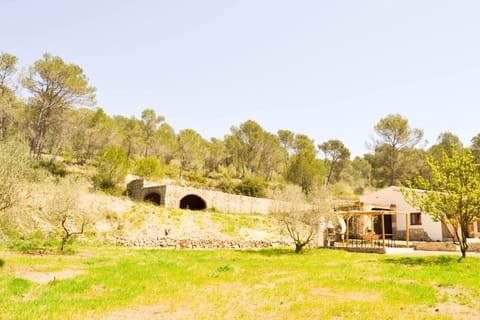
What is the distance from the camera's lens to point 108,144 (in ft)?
154

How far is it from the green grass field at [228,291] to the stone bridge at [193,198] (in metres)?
16.5

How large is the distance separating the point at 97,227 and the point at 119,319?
17.0 m

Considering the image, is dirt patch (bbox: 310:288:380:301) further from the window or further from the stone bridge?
the window

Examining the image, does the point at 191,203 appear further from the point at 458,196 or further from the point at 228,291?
the point at 228,291

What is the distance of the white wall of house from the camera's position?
28484mm

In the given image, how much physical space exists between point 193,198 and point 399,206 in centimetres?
2014

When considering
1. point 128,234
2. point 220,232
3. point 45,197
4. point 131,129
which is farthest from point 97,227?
point 131,129

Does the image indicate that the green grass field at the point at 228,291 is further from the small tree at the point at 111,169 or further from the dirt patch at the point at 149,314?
the small tree at the point at 111,169

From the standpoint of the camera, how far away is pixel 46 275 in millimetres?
10273

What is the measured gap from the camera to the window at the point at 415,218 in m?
29.6

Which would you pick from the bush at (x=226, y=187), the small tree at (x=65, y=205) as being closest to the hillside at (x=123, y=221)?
the small tree at (x=65, y=205)

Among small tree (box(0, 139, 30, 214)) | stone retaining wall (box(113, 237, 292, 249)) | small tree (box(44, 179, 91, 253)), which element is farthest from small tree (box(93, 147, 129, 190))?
small tree (box(0, 139, 30, 214))

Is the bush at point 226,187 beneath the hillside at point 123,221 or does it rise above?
above

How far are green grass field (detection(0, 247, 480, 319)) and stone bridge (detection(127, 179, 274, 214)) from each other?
54.0 feet
